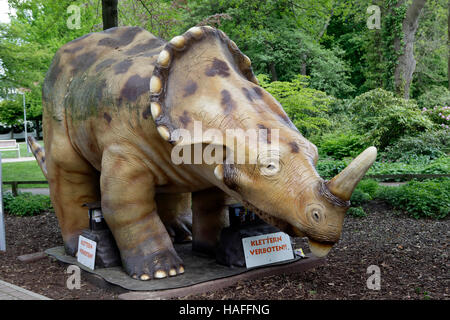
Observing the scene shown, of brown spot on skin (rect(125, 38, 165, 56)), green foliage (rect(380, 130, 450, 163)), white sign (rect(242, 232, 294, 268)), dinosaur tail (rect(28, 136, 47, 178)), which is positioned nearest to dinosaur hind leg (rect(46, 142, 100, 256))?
dinosaur tail (rect(28, 136, 47, 178))

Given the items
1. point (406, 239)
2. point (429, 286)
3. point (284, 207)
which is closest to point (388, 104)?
point (406, 239)

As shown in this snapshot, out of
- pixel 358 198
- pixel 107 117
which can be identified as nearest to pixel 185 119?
pixel 107 117

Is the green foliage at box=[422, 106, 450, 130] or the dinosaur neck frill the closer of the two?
the dinosaur neck frill

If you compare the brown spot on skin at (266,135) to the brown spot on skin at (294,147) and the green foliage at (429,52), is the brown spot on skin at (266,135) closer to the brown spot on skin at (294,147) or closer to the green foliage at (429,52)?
the brown spot on skin at (294,147)

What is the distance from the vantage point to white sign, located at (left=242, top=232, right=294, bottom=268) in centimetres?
518

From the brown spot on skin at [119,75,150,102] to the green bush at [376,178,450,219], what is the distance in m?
5.36

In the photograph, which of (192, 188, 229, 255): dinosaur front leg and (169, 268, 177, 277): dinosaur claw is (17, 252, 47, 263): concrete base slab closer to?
(192, 188, 229, 255): dinosaur front leg

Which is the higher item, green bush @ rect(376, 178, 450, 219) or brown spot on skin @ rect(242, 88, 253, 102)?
brown spot on skin @ rect(242, 88, 253, 102)

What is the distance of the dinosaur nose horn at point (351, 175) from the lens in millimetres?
3477

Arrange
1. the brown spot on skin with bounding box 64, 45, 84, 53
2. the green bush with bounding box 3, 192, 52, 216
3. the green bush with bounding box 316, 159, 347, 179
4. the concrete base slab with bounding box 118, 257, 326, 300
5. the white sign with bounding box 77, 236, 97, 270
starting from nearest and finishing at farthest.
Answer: the concrete base slab with bounding box 118, 257, 326, 300
the white sign with bounding box 77, 236, 97, 270
the brown spot on skin with bounding box 64, 45, 84, 53
the green bush with bounding box 3, 192, 52, 216
the green bush with bounding box 316, 159, 347, 179

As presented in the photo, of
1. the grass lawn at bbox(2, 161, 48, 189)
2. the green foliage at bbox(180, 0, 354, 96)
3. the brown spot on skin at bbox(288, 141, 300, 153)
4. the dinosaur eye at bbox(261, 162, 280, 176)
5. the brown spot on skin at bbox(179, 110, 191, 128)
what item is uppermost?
the green foliage at bbox(180, 0, 354, 96)

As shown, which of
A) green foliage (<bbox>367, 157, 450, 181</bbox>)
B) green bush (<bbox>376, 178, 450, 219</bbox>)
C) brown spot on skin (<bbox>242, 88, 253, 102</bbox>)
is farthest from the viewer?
green foliage (<bbox>367, 157, 450, 181</bbox>)

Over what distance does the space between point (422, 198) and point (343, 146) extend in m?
9.68

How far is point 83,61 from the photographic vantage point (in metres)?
6.10
